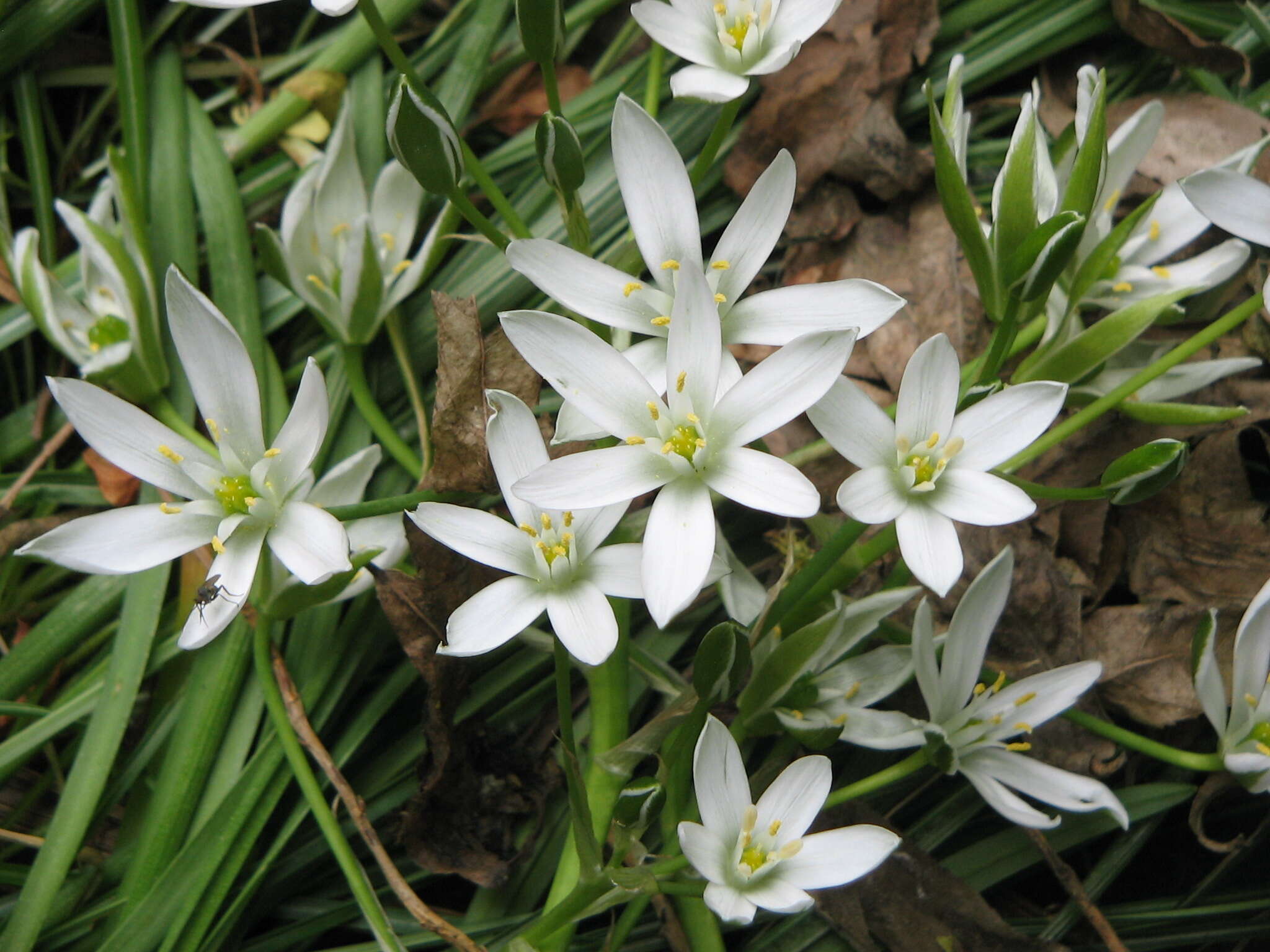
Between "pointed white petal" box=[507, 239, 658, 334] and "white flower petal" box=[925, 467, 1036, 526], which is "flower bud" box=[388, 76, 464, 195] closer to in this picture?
"pointed white petal" box=[507, 239, 658, 334]

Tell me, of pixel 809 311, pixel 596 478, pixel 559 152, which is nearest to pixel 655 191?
pixel 559 152

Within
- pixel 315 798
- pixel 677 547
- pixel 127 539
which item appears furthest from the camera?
pixel 315 798

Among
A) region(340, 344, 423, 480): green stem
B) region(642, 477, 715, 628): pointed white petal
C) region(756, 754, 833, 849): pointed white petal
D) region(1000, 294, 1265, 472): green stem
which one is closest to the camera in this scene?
region(642, 477, 715, 628): pointed white petal

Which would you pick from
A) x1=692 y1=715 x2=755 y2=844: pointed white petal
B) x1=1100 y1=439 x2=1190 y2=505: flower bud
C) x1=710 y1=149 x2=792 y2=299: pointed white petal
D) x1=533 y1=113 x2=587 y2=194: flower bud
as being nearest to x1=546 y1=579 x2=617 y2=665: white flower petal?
x1=692 y1=715 x2=755 y2=844: pointed white petal

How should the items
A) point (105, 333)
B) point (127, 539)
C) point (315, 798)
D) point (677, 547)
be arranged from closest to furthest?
point (677, 547)
point (127, 539)
point (315, 798)
point (105, 333)

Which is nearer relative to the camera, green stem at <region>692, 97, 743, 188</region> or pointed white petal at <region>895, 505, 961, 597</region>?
pointed white petal at <region>895, 505, 961, 597</region>

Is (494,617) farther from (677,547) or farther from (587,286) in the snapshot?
(587,286)

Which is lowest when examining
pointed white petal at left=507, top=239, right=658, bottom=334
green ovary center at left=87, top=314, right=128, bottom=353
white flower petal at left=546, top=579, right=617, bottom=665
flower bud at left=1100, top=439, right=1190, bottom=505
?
flower bud at left=1100, top=439, right=1190, bottom=505
